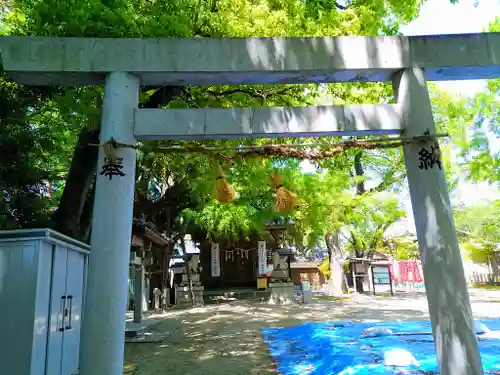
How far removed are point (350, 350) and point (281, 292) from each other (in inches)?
533

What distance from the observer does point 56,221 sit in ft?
22.7

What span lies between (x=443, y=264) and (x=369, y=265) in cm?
2068

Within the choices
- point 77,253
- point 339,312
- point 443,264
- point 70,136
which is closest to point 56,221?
point 77,253

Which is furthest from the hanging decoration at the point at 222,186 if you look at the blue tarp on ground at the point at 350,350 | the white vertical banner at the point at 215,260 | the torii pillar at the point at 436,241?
the white vertical banner at the point at 215,260

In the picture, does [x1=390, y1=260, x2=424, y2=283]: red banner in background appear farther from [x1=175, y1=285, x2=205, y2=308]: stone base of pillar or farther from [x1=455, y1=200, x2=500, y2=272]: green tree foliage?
[x1=175, y1=285, x2=205, y2=308]: stone base of pillar

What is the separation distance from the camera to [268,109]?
154 inches

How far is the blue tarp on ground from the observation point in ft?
17.7

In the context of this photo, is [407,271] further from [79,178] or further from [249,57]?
[249,57]

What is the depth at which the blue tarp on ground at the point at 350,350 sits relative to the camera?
5.41 metres

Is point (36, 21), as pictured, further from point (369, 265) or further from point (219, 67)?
point (369, 265)

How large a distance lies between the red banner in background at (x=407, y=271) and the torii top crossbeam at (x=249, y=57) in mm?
19893

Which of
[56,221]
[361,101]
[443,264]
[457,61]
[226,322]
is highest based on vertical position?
[361,101]

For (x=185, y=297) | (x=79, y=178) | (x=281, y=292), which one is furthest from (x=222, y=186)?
(x=281, y=292)

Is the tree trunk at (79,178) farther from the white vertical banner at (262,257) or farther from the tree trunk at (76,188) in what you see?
the white vertical banner at (262,257)
